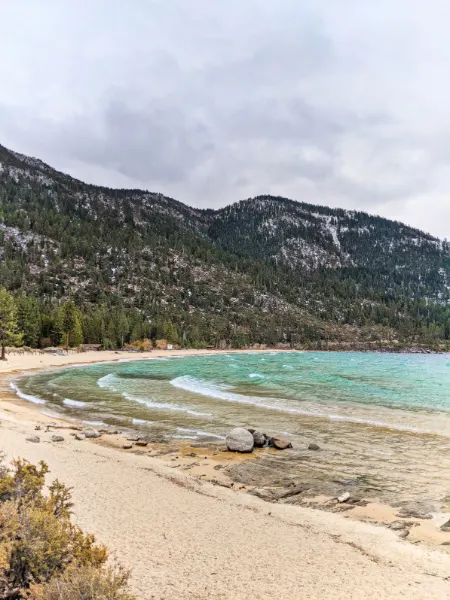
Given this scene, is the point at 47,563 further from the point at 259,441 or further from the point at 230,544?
the point at 259,441

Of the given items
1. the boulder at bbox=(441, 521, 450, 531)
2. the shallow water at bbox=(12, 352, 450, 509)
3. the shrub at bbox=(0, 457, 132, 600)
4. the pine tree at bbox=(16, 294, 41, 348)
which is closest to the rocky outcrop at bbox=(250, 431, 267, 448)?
the shallow water at bbox=(12, 352, 450, 509)

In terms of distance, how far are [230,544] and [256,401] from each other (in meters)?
25.1

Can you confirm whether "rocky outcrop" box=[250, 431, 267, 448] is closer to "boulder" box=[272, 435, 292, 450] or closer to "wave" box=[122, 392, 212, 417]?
"boulder" box=[272, 435, 292, 450]

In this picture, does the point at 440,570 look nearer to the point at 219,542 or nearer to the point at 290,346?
the point at 219,542

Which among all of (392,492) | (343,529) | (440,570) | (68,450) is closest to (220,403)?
(68,450)

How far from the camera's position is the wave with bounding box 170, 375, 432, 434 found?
25.7 metres

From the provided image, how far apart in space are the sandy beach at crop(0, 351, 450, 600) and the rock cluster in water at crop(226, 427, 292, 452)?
4.28 metres

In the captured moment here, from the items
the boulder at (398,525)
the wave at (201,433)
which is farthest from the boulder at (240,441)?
the boulder at (398,525)

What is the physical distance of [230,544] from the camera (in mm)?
9070

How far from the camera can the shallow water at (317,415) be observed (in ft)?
52.6

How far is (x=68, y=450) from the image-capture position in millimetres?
16953

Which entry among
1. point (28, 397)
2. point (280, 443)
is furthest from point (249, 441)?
point (28, 397)

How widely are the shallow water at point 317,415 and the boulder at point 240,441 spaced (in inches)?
88.5

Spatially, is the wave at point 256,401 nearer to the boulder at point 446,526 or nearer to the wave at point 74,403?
the wave at point 74,403
